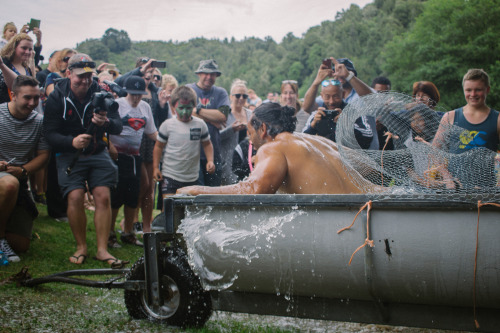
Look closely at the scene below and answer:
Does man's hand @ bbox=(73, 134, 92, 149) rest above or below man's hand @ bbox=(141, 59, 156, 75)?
below

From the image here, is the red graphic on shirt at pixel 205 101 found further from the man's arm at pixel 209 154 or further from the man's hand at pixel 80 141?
the man's hand at pixel 80 141

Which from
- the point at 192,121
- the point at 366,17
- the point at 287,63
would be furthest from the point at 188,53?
the point at 192,121

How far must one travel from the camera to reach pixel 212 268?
349cm

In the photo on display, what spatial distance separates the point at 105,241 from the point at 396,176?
361cm

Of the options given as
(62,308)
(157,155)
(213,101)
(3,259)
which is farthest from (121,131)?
(62,308)

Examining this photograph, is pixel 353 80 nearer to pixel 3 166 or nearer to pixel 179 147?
pixel 179 147

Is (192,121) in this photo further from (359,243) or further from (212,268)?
(359,243)

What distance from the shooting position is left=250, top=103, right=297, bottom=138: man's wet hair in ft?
15.0

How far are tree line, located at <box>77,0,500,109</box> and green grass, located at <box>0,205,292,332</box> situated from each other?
27860 mm

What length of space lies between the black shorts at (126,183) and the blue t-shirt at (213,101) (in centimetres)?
145

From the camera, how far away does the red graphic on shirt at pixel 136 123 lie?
23.4 feet

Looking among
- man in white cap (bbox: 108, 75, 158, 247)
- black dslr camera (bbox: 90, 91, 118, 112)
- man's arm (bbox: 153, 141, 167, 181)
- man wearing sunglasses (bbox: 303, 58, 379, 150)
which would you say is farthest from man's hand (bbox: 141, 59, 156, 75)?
man wearing sunglasses (bbox: 303, 58, 379, 150)

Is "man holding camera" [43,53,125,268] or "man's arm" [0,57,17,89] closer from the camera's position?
"man holding camera" [43,53,125,268]

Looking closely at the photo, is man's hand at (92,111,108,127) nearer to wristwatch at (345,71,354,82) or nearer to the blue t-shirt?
the blue t-shirt
